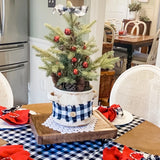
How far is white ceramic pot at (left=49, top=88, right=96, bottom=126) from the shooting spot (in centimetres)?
98

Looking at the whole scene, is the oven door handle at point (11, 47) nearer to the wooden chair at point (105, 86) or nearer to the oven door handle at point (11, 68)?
the oven door handle at point (11, 68)

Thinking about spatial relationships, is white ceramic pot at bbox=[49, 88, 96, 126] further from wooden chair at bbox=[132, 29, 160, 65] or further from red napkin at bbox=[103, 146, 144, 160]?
wooden chair at bbox=[132, 29, 160, 65]

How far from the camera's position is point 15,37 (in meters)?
2.60

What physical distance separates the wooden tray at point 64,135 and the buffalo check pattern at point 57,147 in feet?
0.11

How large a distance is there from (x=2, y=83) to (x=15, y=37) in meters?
1.21

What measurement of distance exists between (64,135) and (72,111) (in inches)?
3.9

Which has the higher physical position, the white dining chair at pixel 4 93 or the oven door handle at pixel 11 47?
the oven door handle at pixel 11 47

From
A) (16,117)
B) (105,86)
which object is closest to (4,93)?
(16,117)

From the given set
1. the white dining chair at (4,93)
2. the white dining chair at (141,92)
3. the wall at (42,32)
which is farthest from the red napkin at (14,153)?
the wall at (42,32)

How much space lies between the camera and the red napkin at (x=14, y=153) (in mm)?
871

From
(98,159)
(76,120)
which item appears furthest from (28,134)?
(98,159)

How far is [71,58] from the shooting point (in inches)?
37.3

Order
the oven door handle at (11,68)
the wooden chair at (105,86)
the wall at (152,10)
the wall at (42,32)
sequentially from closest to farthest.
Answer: the wall at (42,32)
the oven door handle at (11,68)
the wooden chair at (105,86)
the wall at (152,10)

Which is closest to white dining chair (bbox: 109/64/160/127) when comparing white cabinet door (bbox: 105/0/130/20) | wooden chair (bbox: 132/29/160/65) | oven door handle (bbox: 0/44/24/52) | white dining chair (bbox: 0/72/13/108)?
white dining chair (bbox: 0/72/13/108)
